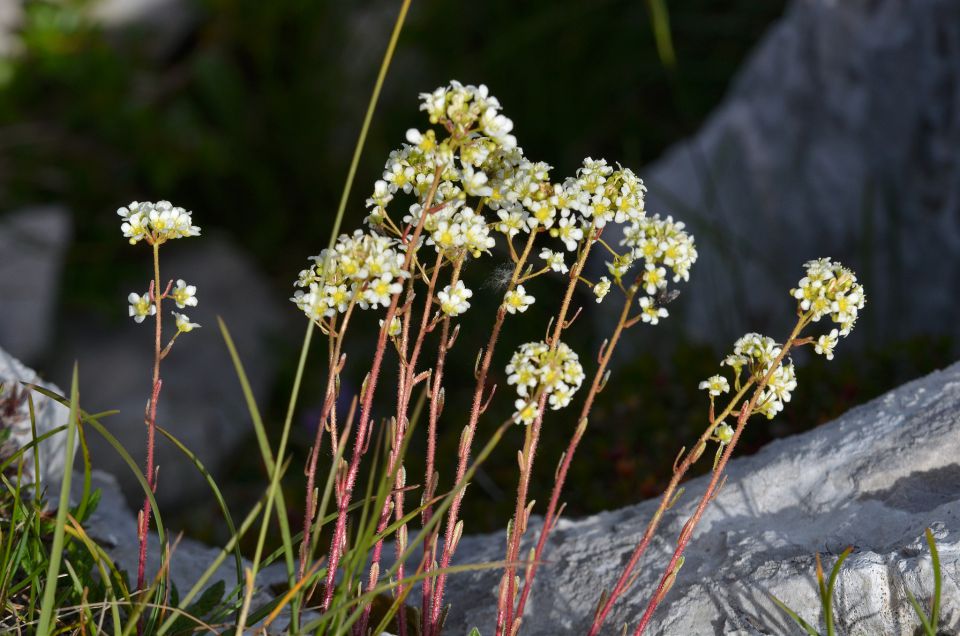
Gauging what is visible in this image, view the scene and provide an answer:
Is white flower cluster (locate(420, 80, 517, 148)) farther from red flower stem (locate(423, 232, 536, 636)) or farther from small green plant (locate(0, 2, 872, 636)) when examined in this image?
red flower stem (locate(423, 232, 536, 636))

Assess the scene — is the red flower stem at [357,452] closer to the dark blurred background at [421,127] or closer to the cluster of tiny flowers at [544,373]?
the cluster of tiny flowers at [544,373]

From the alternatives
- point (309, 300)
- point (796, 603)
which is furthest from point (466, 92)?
point (796, 603)

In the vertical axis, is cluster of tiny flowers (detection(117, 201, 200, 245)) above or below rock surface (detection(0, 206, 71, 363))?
below

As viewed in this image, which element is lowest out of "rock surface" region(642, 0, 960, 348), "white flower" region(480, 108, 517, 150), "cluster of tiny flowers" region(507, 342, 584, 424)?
"cluster of tiny flowers" region(507, 342, 584, 424)

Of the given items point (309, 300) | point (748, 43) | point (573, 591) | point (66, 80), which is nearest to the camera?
point (309, 300)

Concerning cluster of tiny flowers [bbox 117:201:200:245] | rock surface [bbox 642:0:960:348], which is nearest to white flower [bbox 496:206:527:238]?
cluster of tiny flowers [bbox 117:201:200:245]

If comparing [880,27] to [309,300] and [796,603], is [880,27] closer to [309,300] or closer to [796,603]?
[796,603]

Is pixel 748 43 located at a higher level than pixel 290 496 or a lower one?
higher
